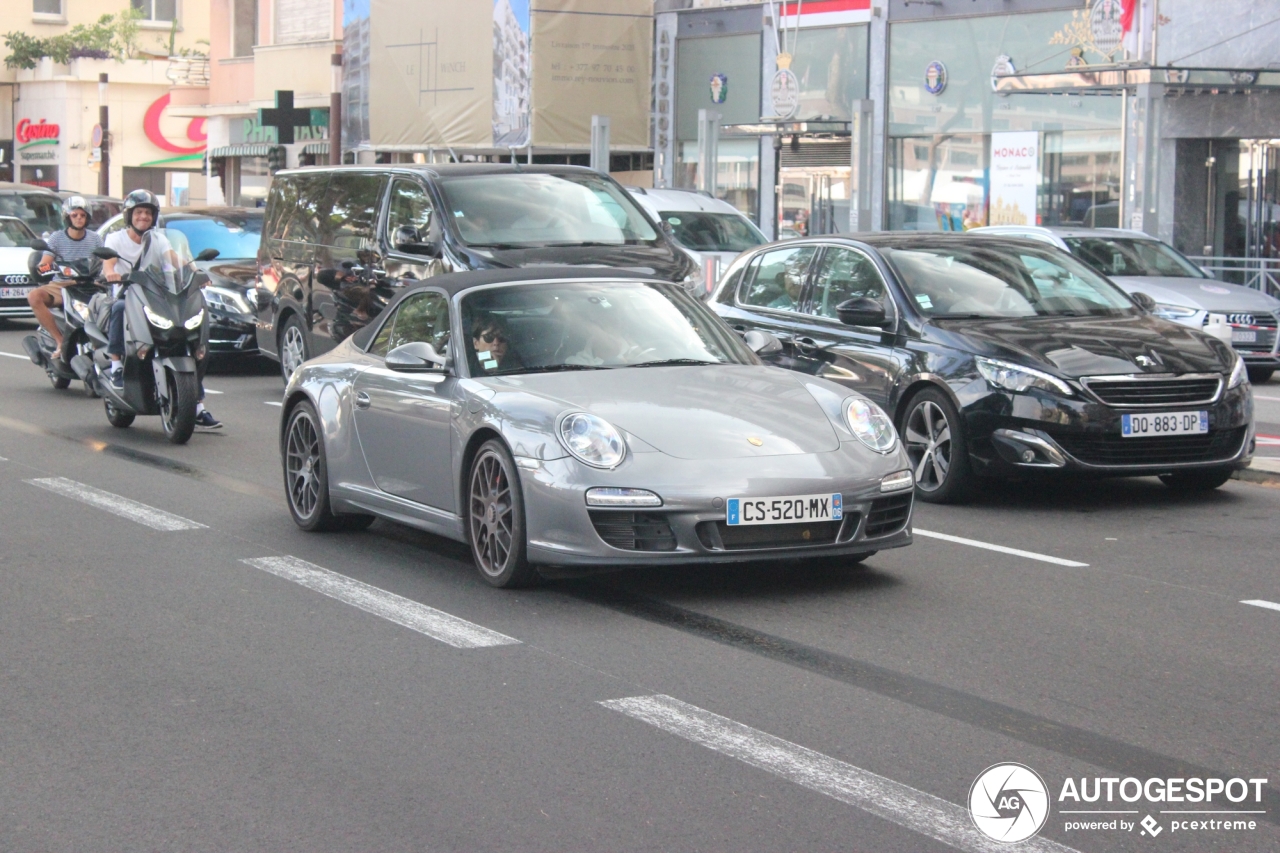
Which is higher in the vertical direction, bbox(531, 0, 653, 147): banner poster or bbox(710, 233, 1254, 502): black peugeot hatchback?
bbox(531, 0, 653, 147): banner poster

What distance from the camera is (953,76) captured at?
1214 inches

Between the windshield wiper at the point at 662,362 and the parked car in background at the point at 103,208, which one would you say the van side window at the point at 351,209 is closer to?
the windshield wiper at the point at 662,362

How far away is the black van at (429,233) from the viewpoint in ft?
47.4

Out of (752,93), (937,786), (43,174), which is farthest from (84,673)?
(43,174)

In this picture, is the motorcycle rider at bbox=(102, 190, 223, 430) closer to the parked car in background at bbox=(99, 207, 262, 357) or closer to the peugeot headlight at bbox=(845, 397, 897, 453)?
the parked car in background at bbox=(99, 207, 262, 357)

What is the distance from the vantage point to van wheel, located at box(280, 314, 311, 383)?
53.9 feet

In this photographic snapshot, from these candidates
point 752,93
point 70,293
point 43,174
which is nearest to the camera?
point 70,293

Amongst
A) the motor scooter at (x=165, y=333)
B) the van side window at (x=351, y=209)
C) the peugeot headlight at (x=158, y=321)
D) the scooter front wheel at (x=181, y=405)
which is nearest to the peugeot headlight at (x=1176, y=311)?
the van side window at (x=351, y=209)

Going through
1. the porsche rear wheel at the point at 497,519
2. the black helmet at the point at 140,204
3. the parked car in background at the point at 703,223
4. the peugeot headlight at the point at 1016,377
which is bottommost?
the porsche rear wheel at the point at 497,519

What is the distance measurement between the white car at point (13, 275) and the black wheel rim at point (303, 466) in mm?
17763

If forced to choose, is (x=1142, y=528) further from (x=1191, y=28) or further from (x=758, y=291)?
(x=1191, y=28)

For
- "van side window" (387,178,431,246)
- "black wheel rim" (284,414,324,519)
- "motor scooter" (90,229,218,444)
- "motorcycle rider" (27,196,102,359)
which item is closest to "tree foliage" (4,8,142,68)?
"motorcycle rider" (27,196,102,359)

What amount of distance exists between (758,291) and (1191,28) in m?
16.0

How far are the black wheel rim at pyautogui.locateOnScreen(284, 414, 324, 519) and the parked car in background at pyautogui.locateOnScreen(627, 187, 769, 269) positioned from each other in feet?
44.7
